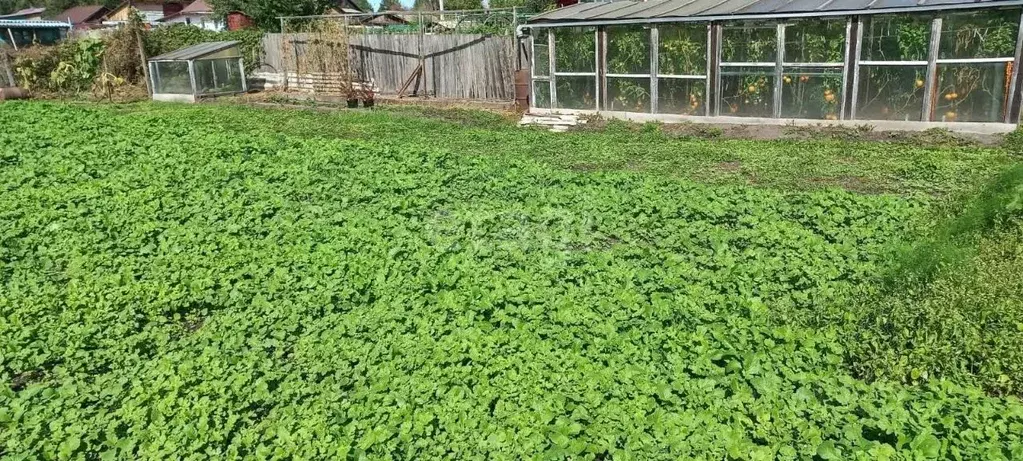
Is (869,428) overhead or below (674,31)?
below

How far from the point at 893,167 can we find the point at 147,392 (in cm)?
955

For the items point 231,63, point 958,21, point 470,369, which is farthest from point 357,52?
point 470,369

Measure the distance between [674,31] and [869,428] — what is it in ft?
40.0

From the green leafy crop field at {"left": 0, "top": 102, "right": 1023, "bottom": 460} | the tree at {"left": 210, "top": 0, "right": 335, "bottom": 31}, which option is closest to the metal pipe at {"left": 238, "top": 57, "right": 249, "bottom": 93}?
the tree at {"left": 210, "top": 0, "right": 335, "bottom": 31}

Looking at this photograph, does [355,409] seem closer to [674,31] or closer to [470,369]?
[470,369]

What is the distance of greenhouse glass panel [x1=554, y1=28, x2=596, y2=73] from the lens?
15977 mm

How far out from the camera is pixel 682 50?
14.8m

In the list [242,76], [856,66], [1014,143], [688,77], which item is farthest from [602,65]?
[242,76]

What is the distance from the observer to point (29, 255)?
7023mm

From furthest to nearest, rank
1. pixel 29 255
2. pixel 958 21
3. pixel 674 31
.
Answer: pixel 674 31
pixel 958 21
pixel 29 255

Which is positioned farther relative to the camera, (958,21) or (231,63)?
(231,63)

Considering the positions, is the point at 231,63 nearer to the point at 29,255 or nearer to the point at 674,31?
the point at 674,31

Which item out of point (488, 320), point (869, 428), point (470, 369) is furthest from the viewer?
point (488, 320)

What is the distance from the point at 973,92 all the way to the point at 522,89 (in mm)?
9348
